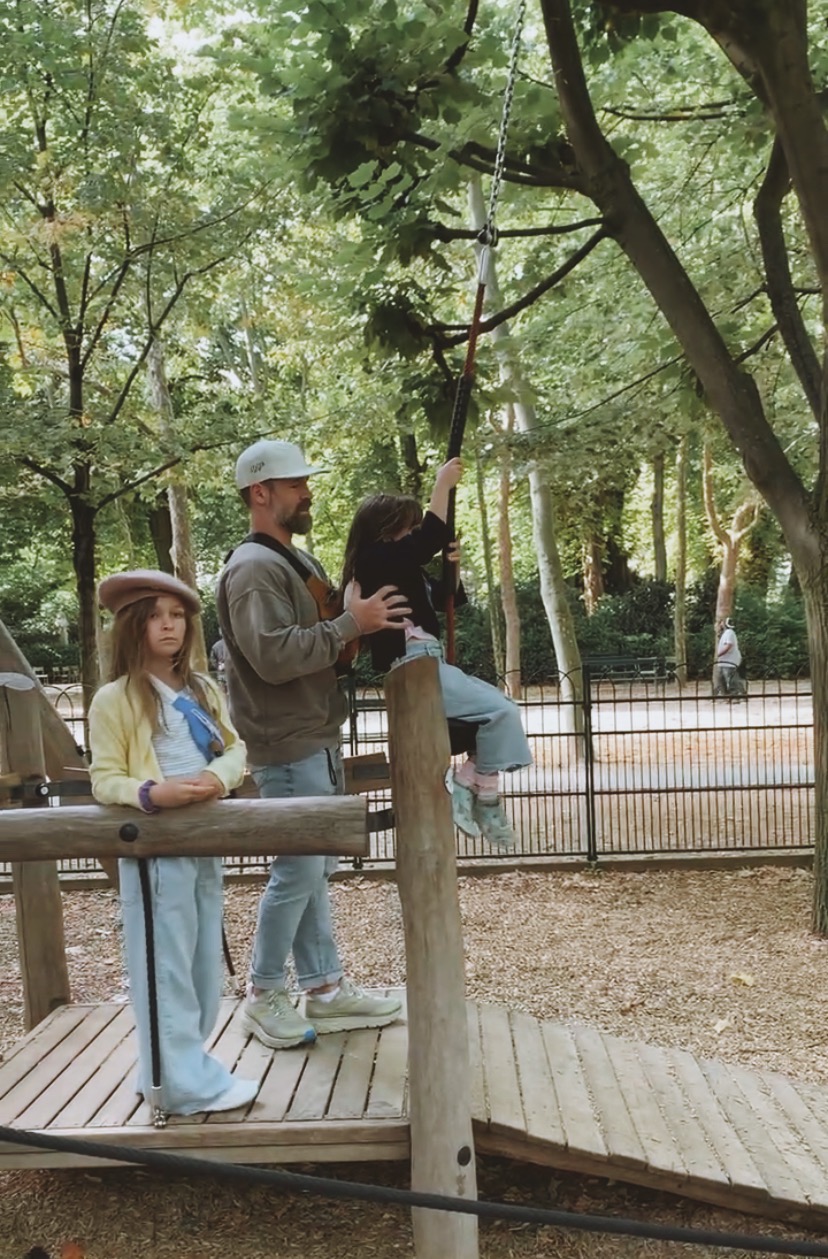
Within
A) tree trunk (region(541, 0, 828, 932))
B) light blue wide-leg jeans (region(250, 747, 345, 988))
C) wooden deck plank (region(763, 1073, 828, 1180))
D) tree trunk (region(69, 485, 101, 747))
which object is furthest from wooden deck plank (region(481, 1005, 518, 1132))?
tree trunk (region(69, 485, 101, 747))

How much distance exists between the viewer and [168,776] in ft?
9.58

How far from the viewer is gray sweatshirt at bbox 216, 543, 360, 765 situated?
2939 millimetres

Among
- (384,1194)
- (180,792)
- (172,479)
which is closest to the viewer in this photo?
(384,1194)

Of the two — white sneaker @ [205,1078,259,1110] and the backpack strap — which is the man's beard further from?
white sneaker @ [205,1078,259,1110]

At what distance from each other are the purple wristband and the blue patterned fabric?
31 cm

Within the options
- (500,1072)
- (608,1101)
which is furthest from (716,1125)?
(500,1072)

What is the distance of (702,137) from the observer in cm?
786

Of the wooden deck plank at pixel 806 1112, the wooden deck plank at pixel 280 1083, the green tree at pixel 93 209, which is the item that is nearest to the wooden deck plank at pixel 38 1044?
the wooden deck plank at pixel 280 1083

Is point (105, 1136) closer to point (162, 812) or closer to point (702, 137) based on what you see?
point (162, 812)

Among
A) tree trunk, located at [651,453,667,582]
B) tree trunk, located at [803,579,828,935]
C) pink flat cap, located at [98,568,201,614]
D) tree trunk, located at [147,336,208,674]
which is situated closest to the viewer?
pink flat cap, located at [98,568,201,614]

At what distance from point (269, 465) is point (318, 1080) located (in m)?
1.88

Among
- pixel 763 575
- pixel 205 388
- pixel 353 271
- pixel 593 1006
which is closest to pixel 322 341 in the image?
pixel 353 271

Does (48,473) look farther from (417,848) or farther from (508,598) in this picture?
A: (508,598)

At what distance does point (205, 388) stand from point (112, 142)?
660 inches
